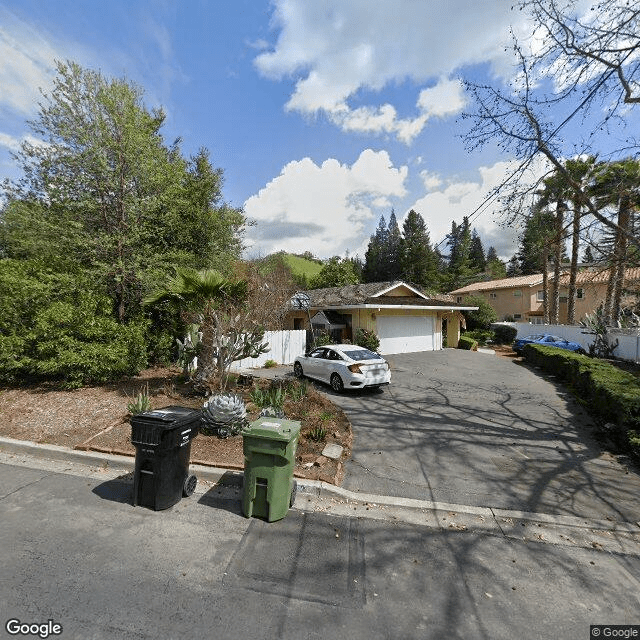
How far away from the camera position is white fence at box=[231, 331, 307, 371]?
15.5 meters

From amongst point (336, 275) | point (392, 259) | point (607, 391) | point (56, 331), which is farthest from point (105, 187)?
point (392, 259)

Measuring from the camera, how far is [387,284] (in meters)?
21.3

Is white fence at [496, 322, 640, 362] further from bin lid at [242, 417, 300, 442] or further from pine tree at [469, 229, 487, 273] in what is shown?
pine tree at [469, 229, 487, 273]

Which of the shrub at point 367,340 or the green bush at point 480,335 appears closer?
the shrub at point 367,340

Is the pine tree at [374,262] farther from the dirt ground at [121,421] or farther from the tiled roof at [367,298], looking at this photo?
the dirt ground at [121,421]

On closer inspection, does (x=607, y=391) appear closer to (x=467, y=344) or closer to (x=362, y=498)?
(x=362, y=498)

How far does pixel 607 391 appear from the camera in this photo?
25.5 ft

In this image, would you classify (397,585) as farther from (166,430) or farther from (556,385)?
(556,385)

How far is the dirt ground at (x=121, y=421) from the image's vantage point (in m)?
5.43

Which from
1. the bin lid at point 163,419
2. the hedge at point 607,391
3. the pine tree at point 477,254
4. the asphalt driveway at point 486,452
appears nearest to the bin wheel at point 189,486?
the bin lid at point 163,419

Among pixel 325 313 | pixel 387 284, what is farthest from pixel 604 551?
pixel 387 284

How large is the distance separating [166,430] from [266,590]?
83.2 inches

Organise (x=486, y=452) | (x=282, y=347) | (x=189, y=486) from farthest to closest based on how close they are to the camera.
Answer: (x=282, y=347) < (x=486, y=452) < (x=189, y=486)
